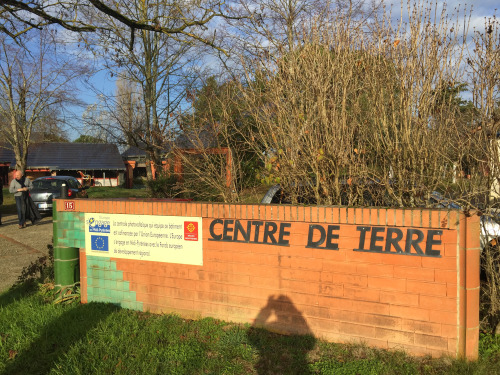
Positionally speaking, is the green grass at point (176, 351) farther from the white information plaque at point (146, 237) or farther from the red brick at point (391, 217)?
the red brick at point (391, 217)

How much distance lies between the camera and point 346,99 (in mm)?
4930

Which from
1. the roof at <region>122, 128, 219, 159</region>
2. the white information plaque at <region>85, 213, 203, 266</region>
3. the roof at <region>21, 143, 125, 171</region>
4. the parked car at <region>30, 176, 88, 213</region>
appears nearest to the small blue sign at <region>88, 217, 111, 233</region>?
the white information plaque at <region>85, 213, 203, 266</region>

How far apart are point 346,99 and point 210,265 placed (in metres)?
2.44

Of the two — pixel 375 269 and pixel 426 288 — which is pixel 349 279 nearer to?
pixel 375 269

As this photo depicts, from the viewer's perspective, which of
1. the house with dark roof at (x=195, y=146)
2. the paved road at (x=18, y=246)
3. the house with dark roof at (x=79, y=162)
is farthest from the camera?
the house with dark roof at (x=79, y=162)

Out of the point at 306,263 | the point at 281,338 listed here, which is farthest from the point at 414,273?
the point at 281,338

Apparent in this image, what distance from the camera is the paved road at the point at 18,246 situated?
7229 mm

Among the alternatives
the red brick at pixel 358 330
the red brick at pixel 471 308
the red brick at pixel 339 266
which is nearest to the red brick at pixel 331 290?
the red brick at pixel 339 266

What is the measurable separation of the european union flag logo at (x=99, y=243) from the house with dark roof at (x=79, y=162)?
130 feet

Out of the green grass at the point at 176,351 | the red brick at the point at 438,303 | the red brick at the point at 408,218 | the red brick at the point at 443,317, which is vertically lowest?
the green grass at the point at 176,351

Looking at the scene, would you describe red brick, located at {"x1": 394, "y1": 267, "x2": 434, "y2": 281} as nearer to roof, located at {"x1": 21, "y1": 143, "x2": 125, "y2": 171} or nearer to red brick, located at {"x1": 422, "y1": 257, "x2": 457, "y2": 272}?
red brick, located at {"x1": 422, "y1": 257, "x2": 457, "y2": 272}

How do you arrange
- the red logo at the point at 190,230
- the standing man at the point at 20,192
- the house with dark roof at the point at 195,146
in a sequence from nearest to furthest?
the red logo at the point at 190,230 < the house with dark roof at the point at 195,146 < the standing man at the point at 20,192

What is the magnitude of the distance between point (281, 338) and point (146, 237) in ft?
6.68

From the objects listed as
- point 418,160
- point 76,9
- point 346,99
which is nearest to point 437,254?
point 418,160
